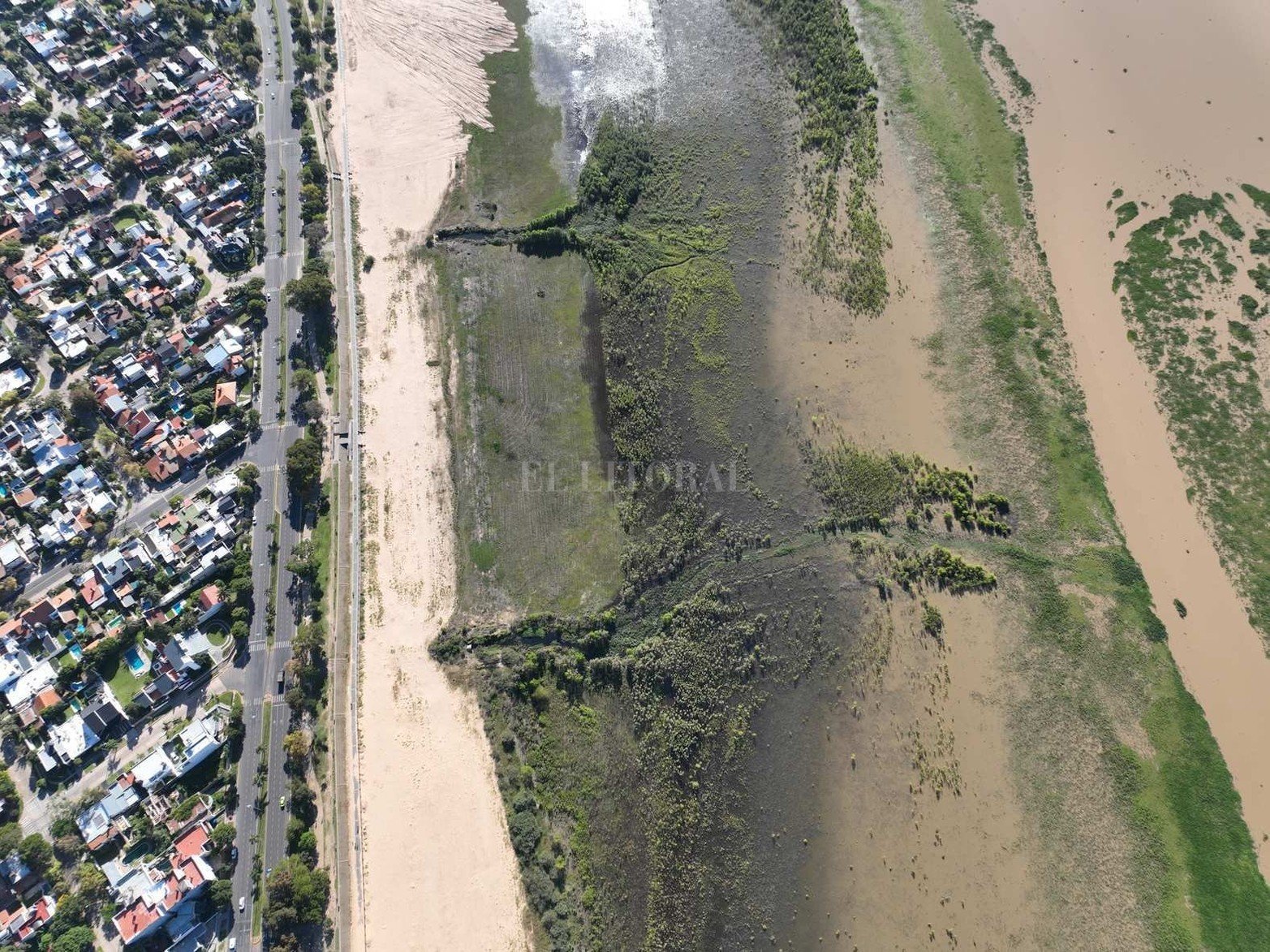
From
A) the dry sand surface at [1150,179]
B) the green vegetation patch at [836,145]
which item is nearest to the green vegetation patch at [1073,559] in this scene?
the dry sand surface at [1150,179]

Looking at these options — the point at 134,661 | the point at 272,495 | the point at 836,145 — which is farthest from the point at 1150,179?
the point at 134,661

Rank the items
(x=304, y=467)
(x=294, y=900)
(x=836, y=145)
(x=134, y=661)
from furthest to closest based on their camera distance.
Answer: (x=836, y=145) < (x=304, y=467) < (x=134, y=661) < (x=294, y=900)

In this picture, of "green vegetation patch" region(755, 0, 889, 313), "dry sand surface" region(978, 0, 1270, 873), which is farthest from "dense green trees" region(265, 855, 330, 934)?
"dry sand surface" region(978, 0, 1270, 873)

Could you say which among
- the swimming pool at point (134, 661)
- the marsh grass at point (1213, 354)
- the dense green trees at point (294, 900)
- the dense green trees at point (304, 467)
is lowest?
the dense green trees at point (294, 900)

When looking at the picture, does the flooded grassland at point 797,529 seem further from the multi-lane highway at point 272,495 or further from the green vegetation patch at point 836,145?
the multi-lane highway at point 272,495

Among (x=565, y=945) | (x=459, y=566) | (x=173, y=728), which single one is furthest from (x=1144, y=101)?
(x=173, y=728)

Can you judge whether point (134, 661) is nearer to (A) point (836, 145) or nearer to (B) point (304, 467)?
(B) point (304, 467)

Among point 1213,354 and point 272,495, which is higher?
point 1213,354
